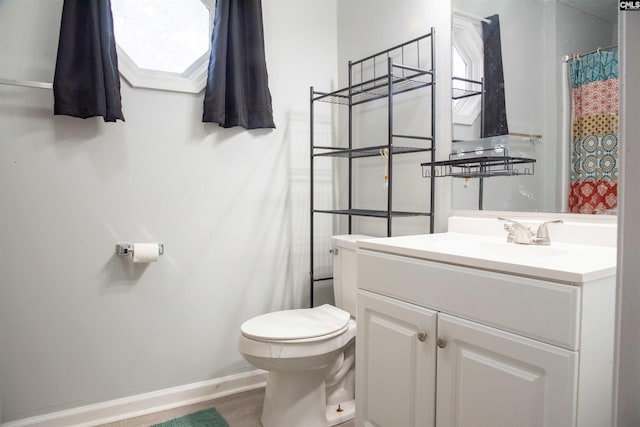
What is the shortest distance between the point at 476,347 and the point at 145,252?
1.41m

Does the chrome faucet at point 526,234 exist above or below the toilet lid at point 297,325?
above

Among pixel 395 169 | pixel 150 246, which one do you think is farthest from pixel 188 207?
pixel 395 169

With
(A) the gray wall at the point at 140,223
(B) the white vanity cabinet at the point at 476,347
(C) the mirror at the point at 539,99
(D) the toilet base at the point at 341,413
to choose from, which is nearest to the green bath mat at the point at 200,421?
(A) the gray wall at the point at 140,223

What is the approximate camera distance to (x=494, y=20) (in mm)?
1646

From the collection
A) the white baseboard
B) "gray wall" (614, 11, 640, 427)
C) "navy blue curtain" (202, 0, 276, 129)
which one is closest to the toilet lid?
the white baseboard

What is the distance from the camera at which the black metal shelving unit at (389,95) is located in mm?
1786

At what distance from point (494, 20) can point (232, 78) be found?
3.94 feet

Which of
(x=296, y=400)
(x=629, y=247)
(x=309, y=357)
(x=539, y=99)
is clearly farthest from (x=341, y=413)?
(x=629, y=247)

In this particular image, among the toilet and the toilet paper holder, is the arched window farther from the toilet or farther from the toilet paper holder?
the toilet

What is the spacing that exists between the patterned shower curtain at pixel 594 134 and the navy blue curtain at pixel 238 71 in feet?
4.47

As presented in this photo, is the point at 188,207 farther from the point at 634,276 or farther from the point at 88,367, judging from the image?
the point at 634,276

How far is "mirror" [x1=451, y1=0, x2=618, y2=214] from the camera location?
4.32 ft

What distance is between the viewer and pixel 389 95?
1.72m

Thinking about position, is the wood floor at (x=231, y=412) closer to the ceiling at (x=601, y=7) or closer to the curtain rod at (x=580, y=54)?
the curtain rod at (x=580, y=54)
